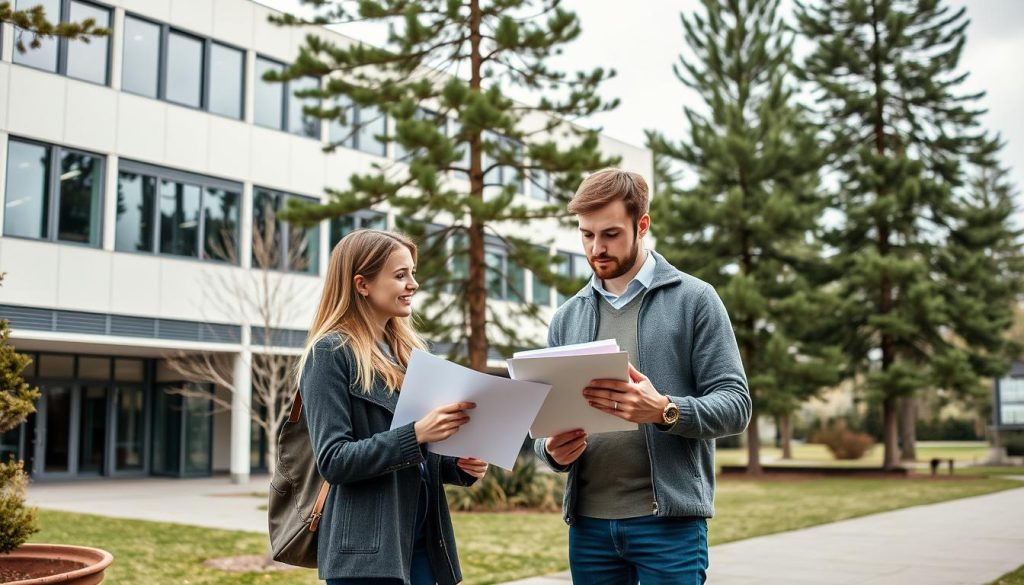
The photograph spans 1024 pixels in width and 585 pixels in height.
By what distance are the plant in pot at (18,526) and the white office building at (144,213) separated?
15.0 meters

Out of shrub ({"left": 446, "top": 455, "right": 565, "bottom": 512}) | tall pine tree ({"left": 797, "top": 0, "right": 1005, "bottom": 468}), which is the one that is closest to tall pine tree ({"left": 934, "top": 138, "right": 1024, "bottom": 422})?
tall pine tree ({"left": 797, "top": 0, "right": 1005, "bottom": 468})

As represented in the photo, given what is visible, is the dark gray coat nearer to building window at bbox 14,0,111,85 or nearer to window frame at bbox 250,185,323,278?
building window at bbox 14,0,111,85

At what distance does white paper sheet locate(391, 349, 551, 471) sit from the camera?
2799 millimetres

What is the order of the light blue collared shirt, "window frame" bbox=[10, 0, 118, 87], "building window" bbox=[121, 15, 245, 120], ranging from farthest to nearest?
"building window" bbox=[121, 15, 245, 120]
"window frame" bbox=[10, 0, 118, 87]
the light blue collared shirt

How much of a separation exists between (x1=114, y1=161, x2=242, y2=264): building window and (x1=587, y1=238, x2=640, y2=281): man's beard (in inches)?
777

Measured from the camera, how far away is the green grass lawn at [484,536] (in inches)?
355

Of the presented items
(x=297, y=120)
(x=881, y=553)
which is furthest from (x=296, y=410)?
(x=297, y=120)

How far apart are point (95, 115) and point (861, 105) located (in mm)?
21341

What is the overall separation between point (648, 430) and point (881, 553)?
335 inches

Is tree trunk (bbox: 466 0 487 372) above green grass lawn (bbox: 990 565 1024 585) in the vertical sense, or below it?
above

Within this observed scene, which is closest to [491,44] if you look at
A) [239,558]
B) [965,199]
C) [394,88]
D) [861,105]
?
[394,88]

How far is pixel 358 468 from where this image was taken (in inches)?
111

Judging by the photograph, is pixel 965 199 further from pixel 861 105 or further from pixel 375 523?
pixel 375 523

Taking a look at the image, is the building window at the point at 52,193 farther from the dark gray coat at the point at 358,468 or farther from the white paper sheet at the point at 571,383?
the white paper sheet at the point at 571,383
